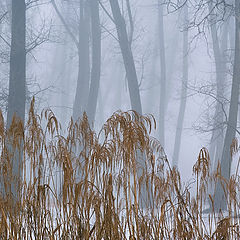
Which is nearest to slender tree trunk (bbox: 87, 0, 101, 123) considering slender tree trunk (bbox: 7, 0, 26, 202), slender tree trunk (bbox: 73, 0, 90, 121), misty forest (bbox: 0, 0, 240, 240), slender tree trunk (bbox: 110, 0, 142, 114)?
misty forest (bbox: 0, 0, 240, 240)

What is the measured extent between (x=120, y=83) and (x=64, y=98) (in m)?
1.71

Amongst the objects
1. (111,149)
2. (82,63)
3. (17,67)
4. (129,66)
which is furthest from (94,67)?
(111,149)

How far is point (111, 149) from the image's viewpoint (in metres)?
1.38

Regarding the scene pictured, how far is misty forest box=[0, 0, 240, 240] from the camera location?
1279 mm

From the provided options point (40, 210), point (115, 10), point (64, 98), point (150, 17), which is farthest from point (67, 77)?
point (40, 210)

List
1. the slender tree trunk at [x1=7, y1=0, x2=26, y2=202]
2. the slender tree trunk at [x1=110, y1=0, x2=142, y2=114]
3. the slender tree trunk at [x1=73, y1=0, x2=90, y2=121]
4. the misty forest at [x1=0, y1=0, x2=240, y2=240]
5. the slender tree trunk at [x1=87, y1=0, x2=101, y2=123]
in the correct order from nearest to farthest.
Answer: the misty forest at [x1=0, y1=0, x2=240, y2=240] < the slender tree trunk at [x1=7, y1=0, x2=26, y2=202] < the slender tree trunk at [x1=110, y1=0, x2=142, y2=114] < the slender tree trunk at [x1=87, y1=0, x2=101, y2=123] < the slender tree trunk at [x1=73, y1=0, x2=90, y2=121]

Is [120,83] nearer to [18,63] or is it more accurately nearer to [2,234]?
[18,63]

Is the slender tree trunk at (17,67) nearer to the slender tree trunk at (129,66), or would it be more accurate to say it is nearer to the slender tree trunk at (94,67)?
the slender tree trunk at (129,66)

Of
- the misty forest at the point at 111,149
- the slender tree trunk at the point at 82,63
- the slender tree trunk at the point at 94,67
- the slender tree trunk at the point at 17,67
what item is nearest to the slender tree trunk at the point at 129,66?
the misty forest at the point at 111,149

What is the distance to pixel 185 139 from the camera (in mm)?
17766

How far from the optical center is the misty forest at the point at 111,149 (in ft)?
4.20

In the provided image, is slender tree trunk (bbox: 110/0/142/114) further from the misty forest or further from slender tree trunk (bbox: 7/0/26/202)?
slender tree trunk (bbox: 7/0/26/202)

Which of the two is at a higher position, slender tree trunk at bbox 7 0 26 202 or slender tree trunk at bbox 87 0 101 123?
slender tree trunk at bbox 87 0 101 123

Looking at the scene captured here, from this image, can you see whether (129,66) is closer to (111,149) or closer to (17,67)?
(17,67)
